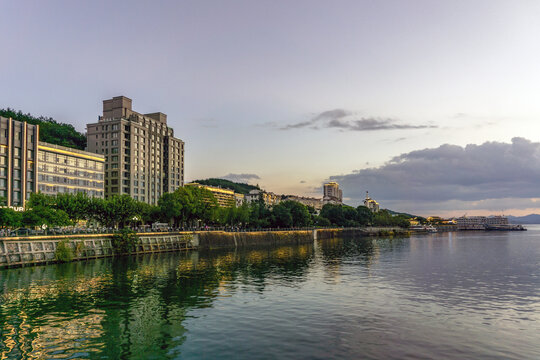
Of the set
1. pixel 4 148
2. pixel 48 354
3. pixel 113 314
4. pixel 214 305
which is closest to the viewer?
pixel 48 354

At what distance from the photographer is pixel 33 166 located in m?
142

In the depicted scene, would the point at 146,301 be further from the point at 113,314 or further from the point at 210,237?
the point at 210,237

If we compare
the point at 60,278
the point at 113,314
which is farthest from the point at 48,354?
the point at 60,278

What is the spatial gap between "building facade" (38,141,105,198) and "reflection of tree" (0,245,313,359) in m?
81.4

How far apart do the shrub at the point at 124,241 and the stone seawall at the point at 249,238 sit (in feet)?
102

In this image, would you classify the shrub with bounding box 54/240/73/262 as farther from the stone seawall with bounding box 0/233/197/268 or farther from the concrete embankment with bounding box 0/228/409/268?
the stone seawall with bounding box 0/233/197/268

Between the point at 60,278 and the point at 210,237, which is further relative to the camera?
the point at 210,237

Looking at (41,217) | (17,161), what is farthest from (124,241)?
(17,161)

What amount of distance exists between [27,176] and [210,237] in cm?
6507

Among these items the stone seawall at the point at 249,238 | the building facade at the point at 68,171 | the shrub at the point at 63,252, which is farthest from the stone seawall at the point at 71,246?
the building facade at the point at 68,171

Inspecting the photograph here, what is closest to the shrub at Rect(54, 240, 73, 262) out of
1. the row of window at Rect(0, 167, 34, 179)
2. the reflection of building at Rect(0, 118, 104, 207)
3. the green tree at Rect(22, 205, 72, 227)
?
the green tree at Rect(22, 205, 72, 227)

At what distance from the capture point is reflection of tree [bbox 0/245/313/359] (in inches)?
1227

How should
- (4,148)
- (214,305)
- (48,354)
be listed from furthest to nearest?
(4,148)
(214,305)
(48,354)

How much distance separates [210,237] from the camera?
136 m
